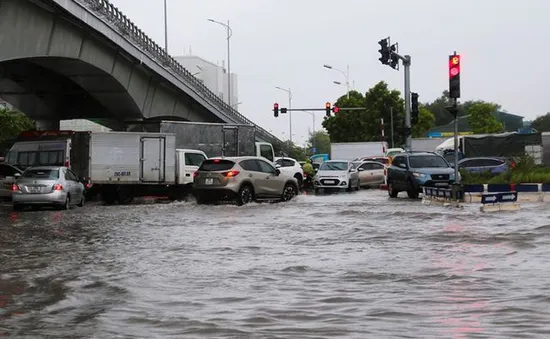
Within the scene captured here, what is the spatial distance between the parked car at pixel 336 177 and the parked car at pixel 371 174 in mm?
1873

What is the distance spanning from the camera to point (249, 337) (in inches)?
255

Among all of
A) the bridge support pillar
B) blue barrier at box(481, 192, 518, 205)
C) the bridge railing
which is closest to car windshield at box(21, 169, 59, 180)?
the bridge railing

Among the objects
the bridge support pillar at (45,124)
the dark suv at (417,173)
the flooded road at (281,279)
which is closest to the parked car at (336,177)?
the dark suv at (417,173)

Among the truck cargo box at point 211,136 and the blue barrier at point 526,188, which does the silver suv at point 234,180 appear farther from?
the blue barrier at point 526,188

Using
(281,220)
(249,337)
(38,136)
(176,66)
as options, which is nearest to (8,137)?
(176,66)

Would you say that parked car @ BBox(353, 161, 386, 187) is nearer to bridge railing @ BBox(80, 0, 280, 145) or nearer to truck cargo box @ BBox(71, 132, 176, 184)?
bridge railing @ BBox(80, 0, 280, 145)

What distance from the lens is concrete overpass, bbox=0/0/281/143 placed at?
2694 centimetres

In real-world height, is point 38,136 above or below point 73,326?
above

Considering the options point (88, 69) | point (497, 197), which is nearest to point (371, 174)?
point (88, 69)

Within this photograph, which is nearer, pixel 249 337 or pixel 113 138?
pixel 249 337

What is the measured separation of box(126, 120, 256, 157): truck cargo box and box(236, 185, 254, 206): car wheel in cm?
628

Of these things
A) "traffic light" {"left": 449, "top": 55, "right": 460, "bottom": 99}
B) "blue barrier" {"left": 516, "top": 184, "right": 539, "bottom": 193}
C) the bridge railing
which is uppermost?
the bridge railing

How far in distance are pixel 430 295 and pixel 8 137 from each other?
71.8 m

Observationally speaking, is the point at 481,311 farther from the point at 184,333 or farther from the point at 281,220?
the point at 281,220
